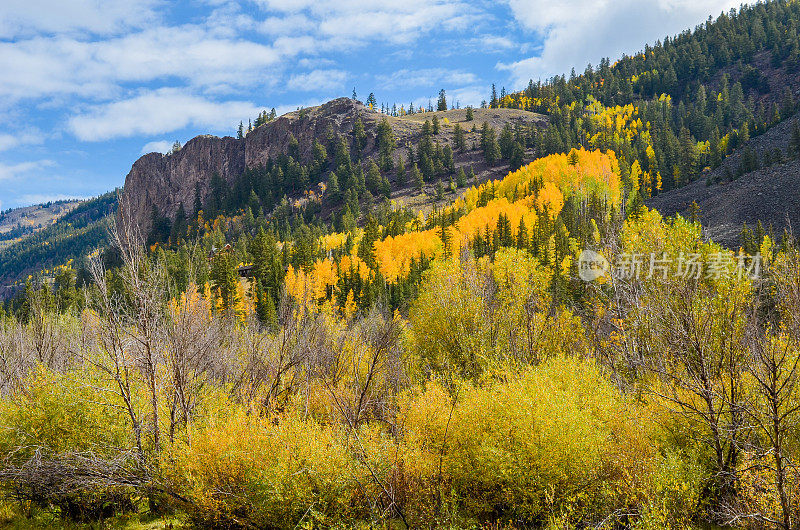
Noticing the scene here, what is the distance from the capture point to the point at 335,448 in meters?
17.4

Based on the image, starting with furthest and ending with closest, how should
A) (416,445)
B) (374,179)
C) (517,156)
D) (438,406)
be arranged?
(517,156)
(374,179)
(438,406)
(416,445)

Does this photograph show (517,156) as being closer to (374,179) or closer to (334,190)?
(374,179)

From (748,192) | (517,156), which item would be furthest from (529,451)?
(517,156)

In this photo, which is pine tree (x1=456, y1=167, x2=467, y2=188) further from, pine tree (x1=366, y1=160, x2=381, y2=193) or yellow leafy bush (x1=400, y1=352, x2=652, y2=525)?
yellow leafy bush (x1=400, y1=352, x2=652, y2=525)

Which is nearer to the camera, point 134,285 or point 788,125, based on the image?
point 134,285

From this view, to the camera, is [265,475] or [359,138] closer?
[265,475]

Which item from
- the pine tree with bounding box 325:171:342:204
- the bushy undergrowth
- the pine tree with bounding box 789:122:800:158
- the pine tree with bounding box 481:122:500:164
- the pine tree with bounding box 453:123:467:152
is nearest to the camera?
the bushy undergrowth

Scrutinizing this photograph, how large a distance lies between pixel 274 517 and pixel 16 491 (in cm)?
1258

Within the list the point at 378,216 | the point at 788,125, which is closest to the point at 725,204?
the point at 788,125

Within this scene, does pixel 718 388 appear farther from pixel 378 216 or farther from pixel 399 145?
pixel 399 145

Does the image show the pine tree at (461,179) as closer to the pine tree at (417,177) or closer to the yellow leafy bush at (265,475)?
the pine tree at (417,177)

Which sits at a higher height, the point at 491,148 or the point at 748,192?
the point at 491,148

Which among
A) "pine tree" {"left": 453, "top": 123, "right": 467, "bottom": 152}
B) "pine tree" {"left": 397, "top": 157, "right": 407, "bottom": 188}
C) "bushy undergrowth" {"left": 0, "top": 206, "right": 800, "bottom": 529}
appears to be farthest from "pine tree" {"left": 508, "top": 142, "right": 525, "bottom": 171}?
"bushy undergrowth" {"left": 0, "top": 206, "right": 800, "bottom": 529}

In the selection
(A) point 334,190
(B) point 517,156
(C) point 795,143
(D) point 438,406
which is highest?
(B) point 517,156
